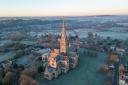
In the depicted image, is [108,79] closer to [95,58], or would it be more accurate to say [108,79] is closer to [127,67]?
[127,67]

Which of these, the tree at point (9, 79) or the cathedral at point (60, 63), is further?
the cathedral at point (60, 63)

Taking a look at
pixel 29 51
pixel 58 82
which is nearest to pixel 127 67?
pixel 58 82

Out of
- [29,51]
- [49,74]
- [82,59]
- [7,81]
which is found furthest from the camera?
[29,51]

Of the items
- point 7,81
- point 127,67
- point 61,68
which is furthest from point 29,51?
point 127,67

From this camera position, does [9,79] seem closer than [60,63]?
Yes

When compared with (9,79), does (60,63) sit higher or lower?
higher

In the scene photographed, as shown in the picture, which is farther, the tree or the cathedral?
the cathedral

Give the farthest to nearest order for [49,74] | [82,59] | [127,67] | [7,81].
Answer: [82,59]
[127,67]
[49,74]
[7,81]

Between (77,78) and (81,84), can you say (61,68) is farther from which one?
(81,84)

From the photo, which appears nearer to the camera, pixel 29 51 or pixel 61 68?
pixel 61 68
